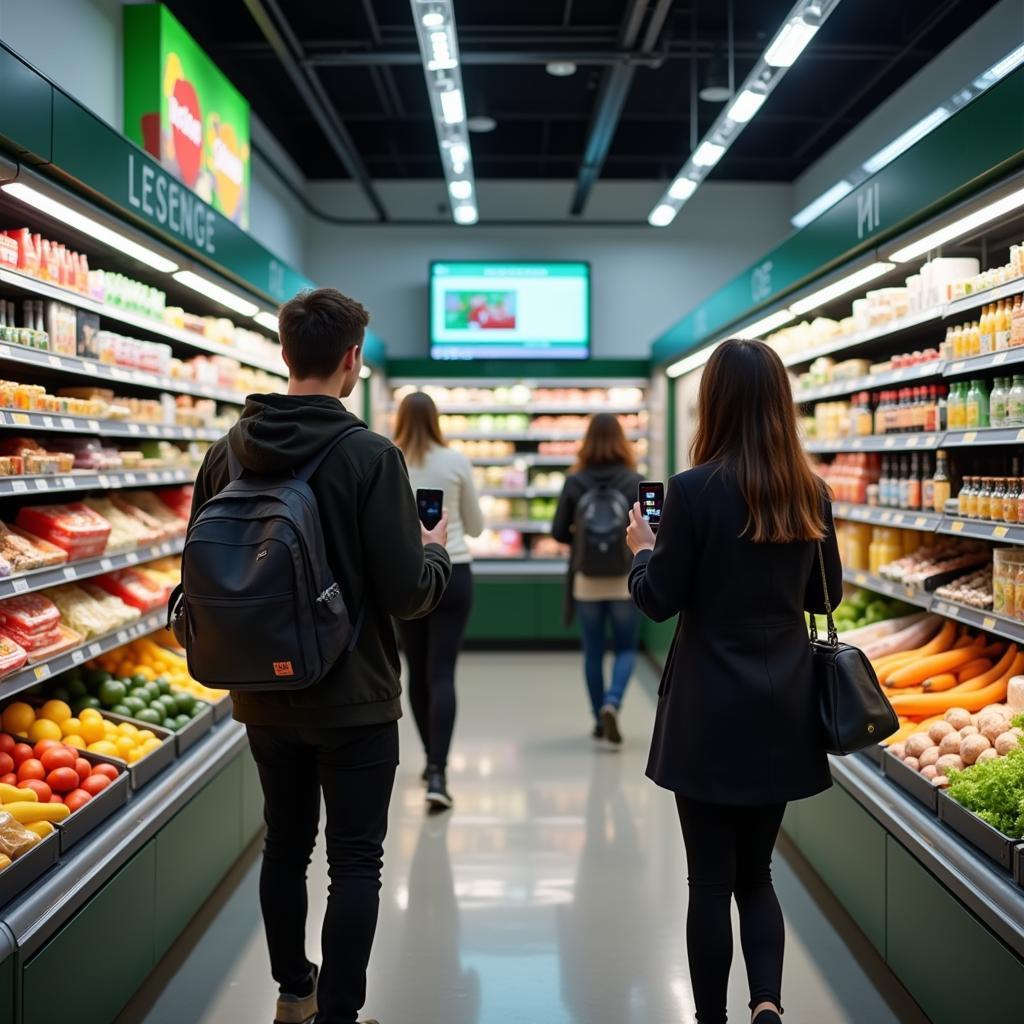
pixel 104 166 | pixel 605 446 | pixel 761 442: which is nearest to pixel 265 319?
pixel 605 446

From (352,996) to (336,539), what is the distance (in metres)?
1.01

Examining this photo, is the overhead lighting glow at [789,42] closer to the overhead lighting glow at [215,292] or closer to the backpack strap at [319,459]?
the overhead lighting glow at [215,292]

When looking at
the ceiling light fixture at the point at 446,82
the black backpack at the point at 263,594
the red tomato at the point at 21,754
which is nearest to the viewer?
the black backpack at the point at 263,594

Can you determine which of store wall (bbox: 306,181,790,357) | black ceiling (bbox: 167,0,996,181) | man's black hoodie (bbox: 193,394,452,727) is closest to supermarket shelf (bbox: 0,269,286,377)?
man's black hoodie (bbox: 193,394,452,727)

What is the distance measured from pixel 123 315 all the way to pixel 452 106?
2.48 meters

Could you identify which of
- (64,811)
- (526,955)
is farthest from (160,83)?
(526,955)

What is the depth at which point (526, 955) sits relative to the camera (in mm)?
3383

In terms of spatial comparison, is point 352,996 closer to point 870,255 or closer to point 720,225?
point 870,255

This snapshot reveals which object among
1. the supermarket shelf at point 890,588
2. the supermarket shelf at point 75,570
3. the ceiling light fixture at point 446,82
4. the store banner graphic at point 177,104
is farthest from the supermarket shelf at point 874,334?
the store banner graphic at point 177,104

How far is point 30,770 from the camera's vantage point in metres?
3.10

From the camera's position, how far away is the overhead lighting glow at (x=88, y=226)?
3.12m

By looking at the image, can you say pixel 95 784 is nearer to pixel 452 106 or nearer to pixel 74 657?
pixel 74 657

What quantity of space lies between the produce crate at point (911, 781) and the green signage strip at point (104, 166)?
10.3ft

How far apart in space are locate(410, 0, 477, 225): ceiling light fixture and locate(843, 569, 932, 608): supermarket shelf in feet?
10.2
